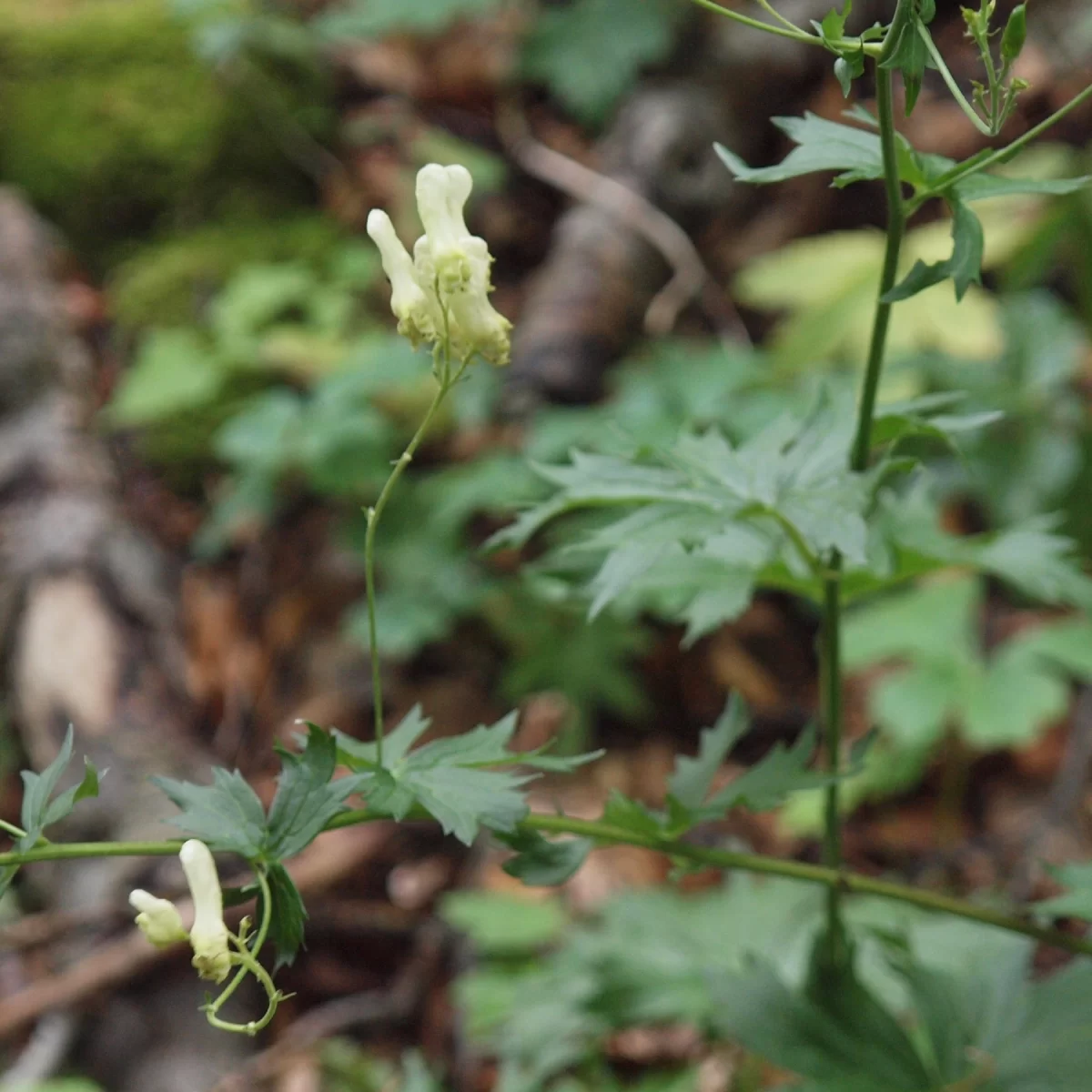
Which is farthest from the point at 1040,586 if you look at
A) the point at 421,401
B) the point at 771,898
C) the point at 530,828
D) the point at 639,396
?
the point at 421,401

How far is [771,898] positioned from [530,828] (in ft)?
2.93

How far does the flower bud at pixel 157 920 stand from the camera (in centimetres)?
63

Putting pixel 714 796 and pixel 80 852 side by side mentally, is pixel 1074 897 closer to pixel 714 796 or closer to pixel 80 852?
pixel 714 796

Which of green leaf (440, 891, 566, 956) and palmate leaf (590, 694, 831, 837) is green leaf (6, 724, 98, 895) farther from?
green leaf (440, 891, 566, 956)

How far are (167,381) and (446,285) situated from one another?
2046mm

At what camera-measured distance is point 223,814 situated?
69 centimetres

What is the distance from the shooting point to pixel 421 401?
247cm

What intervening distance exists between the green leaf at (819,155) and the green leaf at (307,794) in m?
0.43

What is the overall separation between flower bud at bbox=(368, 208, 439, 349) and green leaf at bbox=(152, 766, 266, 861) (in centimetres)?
28

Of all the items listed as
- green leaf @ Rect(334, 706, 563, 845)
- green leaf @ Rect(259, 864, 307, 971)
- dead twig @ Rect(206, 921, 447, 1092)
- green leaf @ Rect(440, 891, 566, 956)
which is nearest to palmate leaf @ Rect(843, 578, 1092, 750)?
green leaf @ Rect(440, 891, 566, 956)

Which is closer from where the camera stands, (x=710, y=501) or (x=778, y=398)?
(x=710, y=501)

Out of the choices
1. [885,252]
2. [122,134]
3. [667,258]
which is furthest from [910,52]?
[122,134]

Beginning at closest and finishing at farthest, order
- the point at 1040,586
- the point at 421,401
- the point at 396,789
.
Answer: the point at 396,789 → the point at 1040,586 → the point at 421,401

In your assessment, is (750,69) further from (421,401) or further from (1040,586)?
(1040,586)
